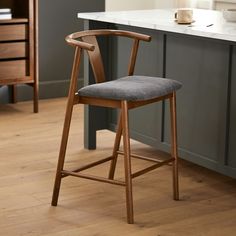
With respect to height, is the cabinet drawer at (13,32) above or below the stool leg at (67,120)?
above

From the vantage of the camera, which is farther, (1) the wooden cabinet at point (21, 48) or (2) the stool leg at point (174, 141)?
(1) the wooden cabinet at point (21, 48)

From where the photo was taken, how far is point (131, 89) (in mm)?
2762

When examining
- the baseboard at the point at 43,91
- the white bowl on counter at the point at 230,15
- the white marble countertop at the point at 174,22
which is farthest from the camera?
the baseboard at the point at 43,91

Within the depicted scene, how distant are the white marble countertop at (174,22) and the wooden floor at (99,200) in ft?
2.55

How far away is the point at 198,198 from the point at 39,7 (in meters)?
2.66

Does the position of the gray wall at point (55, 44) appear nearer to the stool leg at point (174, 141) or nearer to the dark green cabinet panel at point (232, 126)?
the stool leg at point (174, 141)

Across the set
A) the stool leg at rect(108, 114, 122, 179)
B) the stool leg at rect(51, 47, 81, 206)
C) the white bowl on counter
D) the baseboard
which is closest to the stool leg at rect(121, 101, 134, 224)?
the stool leg at rect(51, 47, 81, 206)

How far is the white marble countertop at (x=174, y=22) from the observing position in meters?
2.96

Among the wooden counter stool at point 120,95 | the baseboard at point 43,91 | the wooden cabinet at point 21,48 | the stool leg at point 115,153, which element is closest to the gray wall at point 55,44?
the baseboard at point 43,91

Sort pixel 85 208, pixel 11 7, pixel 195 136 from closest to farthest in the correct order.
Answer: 1. pixel 85 208
2. pixel 195 136
3. pixel 11 7

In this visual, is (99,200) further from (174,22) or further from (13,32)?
(13,32)

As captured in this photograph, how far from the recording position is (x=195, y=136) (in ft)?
10.7

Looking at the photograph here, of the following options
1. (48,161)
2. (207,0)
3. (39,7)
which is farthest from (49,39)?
(48,161)

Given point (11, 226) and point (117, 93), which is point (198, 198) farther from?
point (11, 226)
